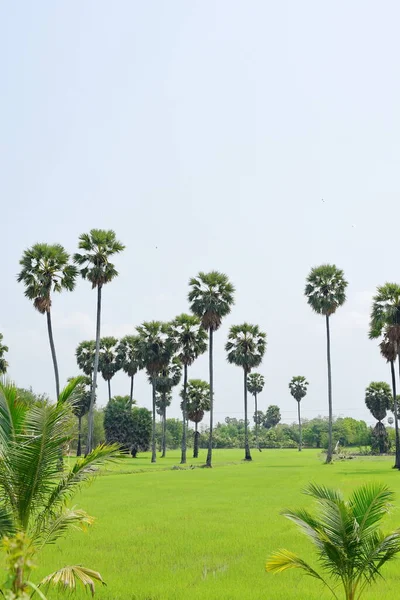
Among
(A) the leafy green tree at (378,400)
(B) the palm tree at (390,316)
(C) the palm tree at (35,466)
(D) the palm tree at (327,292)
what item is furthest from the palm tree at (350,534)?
(A) the leafy green tree at (378,400)

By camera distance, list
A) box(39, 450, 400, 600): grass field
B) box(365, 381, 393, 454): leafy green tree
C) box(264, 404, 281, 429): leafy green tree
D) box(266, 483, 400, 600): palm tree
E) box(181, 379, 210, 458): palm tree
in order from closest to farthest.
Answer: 1. box(266, 483, 400, 600): palm tree
2. box(39, 450, 400, 600): grass field
3. box(181, 379, 210, 458): palm tree
4. box(365, 381, 393, 454): leafy green tree
5. box(264, 404, 281, 429): leafy green tree

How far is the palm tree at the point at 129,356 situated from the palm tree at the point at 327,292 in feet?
105

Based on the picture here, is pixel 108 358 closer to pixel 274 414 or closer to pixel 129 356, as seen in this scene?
pixel 129 356

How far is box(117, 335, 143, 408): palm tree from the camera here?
8812 centimetres

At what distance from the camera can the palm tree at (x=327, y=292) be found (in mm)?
63219

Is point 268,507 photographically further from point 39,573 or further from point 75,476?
point 75,476

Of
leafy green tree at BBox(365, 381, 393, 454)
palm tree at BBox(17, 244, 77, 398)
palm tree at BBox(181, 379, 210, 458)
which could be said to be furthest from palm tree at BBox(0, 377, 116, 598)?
leafy green tree at BBox(365, 381, 393, 454)

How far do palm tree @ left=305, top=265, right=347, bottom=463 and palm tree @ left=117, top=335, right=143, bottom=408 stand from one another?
3214 centimetres

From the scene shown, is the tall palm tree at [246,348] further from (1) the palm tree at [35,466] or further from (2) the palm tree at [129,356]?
(1) the palm tree at [35,466]

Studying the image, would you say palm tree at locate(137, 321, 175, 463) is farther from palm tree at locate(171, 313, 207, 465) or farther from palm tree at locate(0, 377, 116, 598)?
palm tree at locate(0, 377, 116, 598)

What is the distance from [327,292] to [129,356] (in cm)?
3557

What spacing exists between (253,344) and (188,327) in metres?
14.2

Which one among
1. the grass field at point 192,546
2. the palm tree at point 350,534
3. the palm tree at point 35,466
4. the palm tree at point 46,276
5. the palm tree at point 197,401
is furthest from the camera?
Answer: the palm tree at point 197,401

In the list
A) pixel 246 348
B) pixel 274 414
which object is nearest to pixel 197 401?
pixel 246 348
